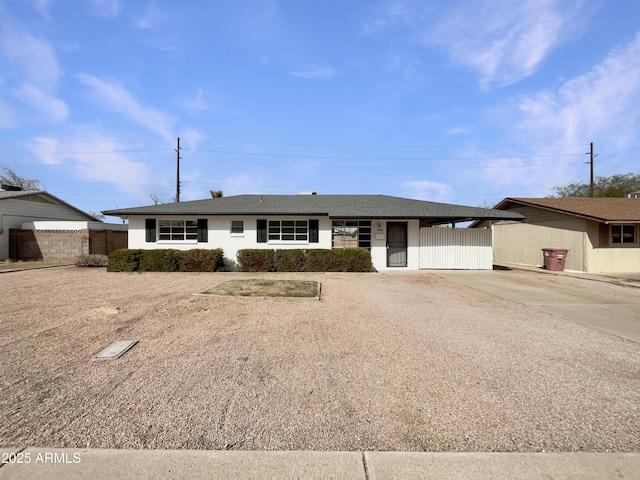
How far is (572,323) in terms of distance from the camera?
601 centimetres

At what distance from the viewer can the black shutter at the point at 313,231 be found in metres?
15.4

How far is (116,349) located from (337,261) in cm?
1044

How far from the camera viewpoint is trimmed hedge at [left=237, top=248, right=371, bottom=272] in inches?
553

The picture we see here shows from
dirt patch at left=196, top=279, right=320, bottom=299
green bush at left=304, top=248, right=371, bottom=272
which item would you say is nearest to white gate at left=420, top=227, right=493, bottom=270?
green bush at left=304, top=248, right=371, bottom=272

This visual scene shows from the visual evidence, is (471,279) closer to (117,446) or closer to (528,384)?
(528,384)

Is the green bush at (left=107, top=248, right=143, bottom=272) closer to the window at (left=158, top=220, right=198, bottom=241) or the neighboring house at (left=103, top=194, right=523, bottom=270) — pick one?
the neighboring house at (left=103, top=194, right=523, bottom=270)

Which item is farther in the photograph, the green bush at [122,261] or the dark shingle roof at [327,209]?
the dark shingle roof at [327,209]

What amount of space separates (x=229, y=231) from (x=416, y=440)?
14116 mm

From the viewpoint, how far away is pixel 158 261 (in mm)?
13953

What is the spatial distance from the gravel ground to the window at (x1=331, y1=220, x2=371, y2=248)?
8726 millimetres

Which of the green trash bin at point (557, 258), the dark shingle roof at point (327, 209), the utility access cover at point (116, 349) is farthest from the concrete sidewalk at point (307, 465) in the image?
the green trash bin at point (557, 258)

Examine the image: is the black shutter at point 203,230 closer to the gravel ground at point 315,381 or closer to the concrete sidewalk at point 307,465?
the gravel ground at point 315,381

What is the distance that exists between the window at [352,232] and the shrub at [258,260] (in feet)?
11.0

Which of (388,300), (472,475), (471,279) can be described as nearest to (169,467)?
(472,475)
